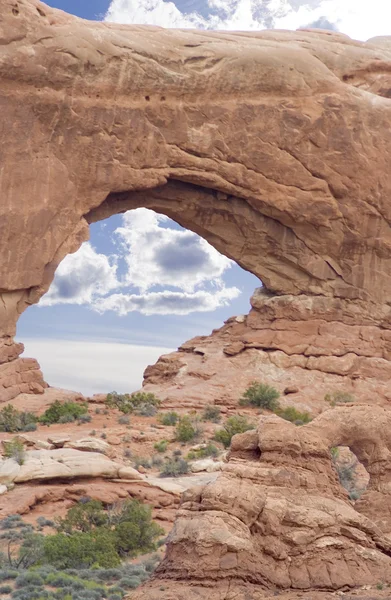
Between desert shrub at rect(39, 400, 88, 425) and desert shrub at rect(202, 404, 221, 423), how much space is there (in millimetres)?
3809

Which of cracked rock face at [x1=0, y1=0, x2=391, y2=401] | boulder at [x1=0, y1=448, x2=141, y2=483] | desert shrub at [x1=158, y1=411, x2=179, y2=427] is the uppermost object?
cracked rock face at [x1=0, y1=0, x2=391, y2=401]

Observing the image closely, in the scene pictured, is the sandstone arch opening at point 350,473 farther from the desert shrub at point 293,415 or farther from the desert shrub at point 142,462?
the desert shrub at point 142,462

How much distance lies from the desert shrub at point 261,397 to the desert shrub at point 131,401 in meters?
3.03

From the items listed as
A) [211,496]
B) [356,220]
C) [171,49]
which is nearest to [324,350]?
[356,220]

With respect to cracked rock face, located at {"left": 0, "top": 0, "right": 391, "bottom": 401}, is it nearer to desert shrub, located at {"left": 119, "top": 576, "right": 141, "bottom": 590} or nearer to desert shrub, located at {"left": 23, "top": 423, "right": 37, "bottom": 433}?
desert shrub, located at {"left": 23, "top": 423, "right": 37, "bottom": 433}

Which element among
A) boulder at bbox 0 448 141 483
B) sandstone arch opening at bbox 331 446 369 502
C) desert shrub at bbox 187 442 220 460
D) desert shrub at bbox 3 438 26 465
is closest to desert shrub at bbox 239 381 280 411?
sandstone arch opening at bbox 331 446 369 502

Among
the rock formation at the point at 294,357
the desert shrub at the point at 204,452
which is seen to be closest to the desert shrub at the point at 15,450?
the desert shrub at the point at 204,452

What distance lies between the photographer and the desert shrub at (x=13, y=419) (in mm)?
25078

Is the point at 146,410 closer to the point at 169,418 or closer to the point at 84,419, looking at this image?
the point at 169,418

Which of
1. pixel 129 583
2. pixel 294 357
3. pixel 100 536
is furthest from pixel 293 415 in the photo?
pixel 129 583

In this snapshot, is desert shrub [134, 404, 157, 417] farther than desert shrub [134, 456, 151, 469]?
Yes

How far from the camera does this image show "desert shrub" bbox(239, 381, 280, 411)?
29188mm

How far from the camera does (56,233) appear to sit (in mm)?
28906

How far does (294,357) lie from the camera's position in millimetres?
32062
